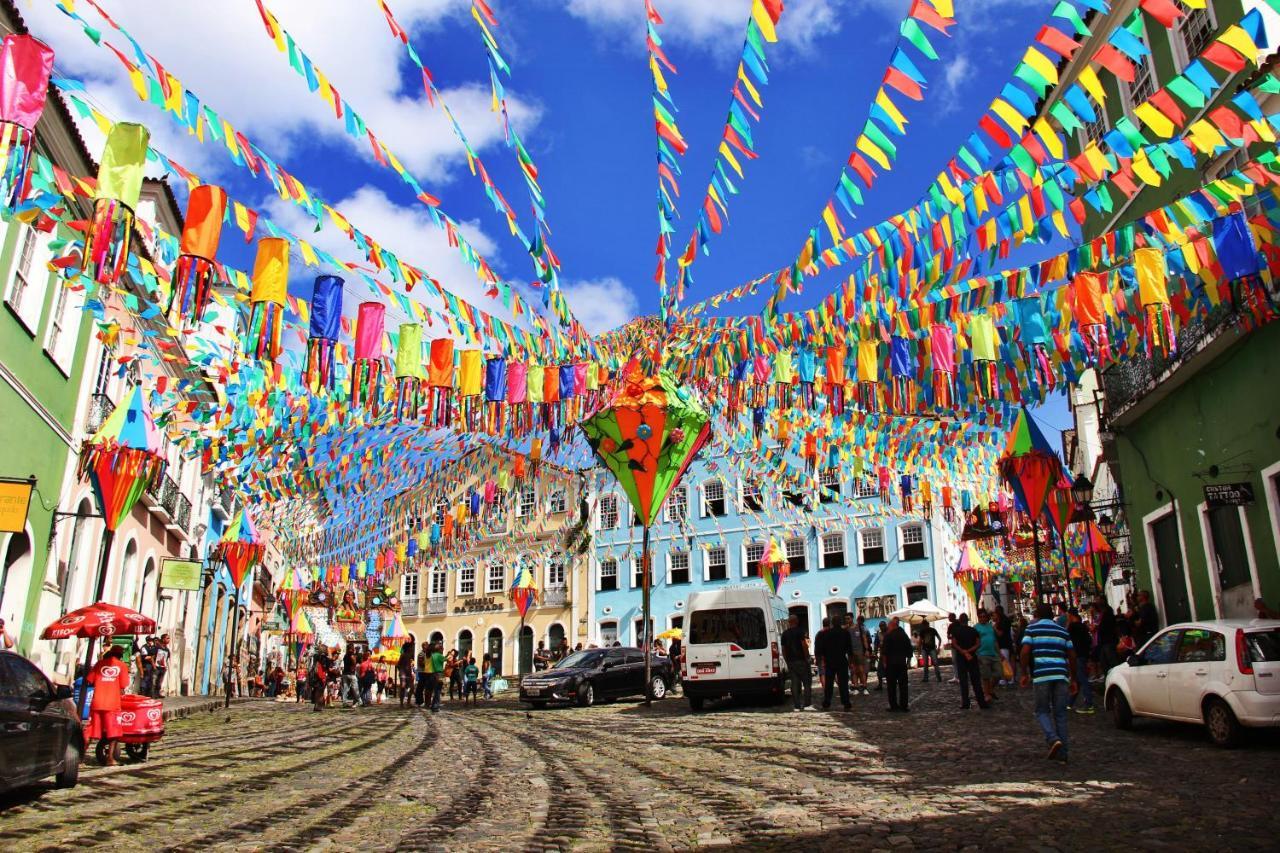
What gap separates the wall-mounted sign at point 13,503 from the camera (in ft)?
38.3

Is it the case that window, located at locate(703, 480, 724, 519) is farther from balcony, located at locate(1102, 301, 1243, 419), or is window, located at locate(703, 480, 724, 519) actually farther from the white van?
balcony, located at locate(1102, 301, 1243, 419)

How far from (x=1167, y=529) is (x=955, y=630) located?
5.21 metres

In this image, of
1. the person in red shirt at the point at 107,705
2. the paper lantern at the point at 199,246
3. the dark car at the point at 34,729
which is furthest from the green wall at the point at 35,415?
the paper lantern at the point at 199,246

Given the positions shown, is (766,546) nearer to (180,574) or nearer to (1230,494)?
(180,574)

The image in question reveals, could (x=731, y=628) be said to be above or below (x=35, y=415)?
below

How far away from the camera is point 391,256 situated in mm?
9078

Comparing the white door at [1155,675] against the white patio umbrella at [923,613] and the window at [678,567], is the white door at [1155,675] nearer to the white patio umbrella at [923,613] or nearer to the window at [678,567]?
the white patio umbrella at [923,613]

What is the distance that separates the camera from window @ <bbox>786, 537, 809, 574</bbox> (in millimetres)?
39281

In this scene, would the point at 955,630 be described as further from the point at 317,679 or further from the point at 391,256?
the point at 317,679

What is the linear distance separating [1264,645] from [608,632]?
116ft

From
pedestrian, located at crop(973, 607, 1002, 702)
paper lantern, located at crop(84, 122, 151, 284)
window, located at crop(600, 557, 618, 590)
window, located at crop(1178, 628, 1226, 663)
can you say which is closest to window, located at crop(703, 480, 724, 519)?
window, located at crop(600, 557, 618, 590)

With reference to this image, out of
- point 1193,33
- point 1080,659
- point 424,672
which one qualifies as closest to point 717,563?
point 424,672

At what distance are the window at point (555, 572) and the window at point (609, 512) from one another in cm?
274

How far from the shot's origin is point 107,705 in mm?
Answer: 9859
